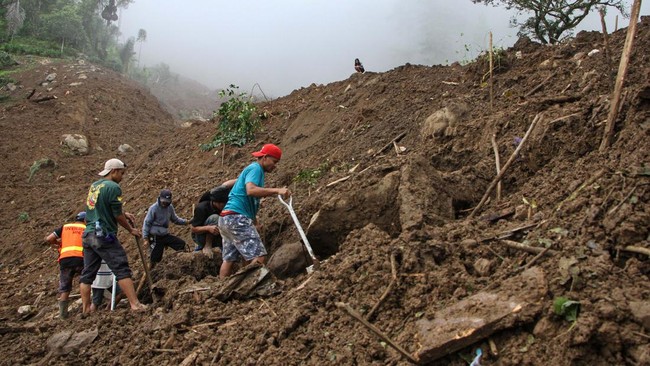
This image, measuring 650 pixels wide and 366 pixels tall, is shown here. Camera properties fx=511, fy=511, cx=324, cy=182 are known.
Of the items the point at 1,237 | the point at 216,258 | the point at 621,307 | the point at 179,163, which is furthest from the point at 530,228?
the point at 1,237

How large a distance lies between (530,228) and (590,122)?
1745mm

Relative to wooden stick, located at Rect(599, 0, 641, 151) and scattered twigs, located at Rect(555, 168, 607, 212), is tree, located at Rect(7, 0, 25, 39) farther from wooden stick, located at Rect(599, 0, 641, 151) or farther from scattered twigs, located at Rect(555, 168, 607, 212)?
scattered twigs, located at Rect(555, 168, 607, 212)

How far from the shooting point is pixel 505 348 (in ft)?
8.24

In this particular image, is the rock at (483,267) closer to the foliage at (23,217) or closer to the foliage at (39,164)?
the foliage at (23,217)

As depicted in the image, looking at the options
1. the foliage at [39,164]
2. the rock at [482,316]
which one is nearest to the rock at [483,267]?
the rock at [482,316]

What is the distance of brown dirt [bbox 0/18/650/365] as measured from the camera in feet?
8.64

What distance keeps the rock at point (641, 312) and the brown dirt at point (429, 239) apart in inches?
0.5

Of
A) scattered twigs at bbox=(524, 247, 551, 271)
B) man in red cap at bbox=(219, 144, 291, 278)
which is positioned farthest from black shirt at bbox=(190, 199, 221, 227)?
scattered twigs at bbox=(524, 247, 551, 271)

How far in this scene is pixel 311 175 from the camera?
740 cm

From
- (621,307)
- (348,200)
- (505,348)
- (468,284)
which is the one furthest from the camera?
(348,200)

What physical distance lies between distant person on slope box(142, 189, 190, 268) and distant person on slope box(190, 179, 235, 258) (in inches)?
16.3

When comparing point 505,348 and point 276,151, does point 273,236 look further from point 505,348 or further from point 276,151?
point 505,348

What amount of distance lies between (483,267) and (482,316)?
62cm

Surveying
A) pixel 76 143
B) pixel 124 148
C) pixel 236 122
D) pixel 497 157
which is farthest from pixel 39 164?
pixel 497 157
